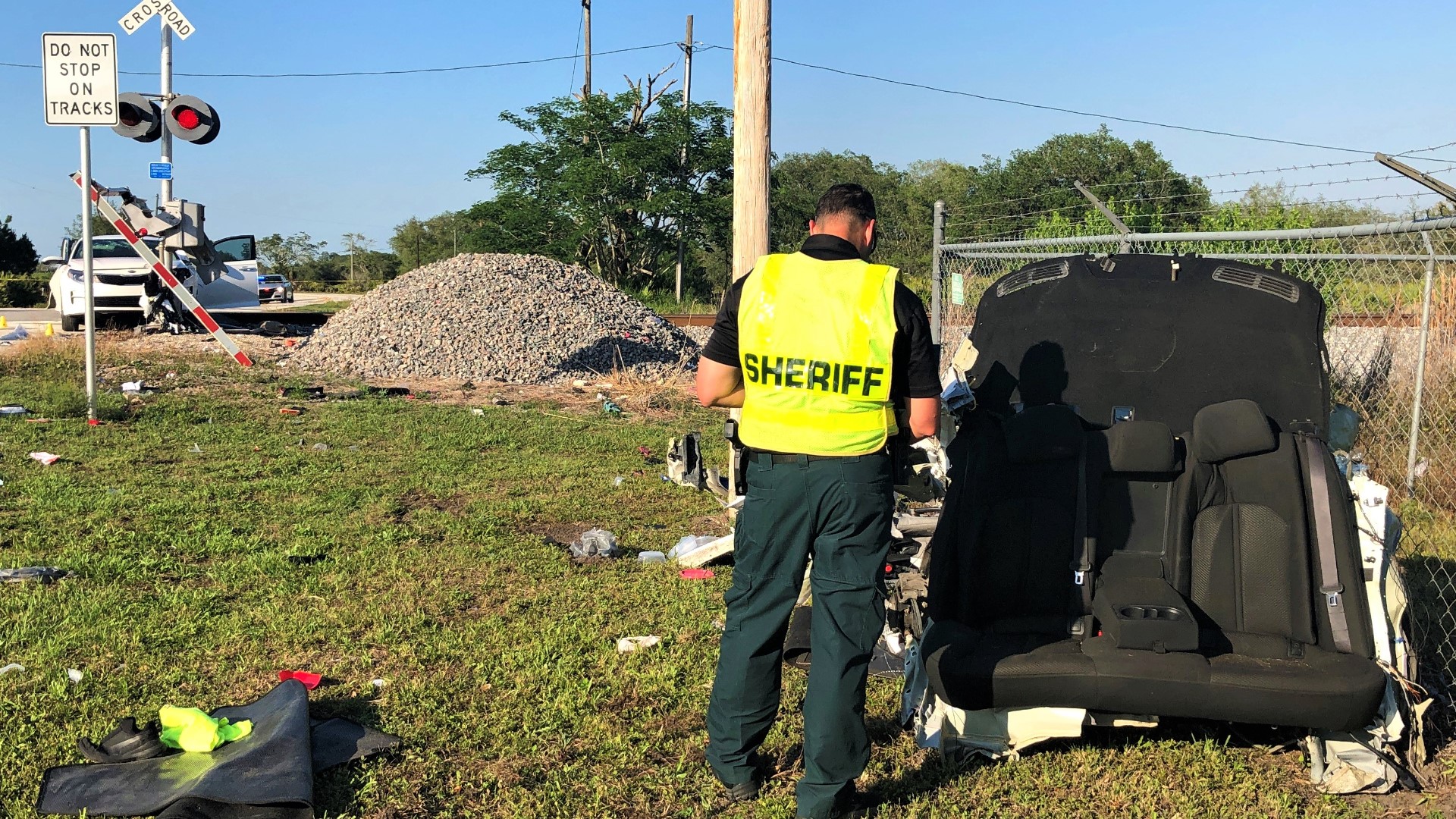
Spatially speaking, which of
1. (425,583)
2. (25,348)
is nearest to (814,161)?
(25,348)

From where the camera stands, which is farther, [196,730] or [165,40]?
[165,40]

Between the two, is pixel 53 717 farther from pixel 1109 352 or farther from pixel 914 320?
pixel 1109 352

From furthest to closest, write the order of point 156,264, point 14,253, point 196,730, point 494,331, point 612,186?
point 14,253
point 612,186
point 494,331
point 156,264
point 196,730

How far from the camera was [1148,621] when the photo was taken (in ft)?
12.4

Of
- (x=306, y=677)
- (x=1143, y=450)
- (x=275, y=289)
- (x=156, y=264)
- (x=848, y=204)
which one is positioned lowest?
(x=306, y=677)

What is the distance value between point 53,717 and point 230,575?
1.87m

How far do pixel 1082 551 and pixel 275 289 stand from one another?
4136cm

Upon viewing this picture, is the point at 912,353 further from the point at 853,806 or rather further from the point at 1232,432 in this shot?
the point at 853,806

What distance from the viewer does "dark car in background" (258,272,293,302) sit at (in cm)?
3975

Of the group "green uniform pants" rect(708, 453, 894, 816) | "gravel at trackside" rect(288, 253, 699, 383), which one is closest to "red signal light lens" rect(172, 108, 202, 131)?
"gravel at trackside" rect(288, 253, 699, 383)

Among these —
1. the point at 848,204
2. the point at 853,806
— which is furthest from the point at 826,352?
the point at 853,806

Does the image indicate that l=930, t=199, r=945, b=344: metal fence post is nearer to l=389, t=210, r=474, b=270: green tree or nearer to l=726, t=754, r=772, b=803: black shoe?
l=726, t=754, r=772, b=803: black shoe

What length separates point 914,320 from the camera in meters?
3.62

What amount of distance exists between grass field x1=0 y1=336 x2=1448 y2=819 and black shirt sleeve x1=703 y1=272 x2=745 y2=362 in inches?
57.6
